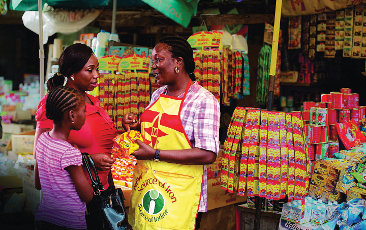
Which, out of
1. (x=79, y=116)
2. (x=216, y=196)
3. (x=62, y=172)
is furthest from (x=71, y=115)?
(x=216, y=196)

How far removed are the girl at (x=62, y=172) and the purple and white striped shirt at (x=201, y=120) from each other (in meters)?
0.59

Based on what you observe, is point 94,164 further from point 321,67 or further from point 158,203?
point 321,67

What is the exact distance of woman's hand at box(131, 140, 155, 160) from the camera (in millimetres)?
2104

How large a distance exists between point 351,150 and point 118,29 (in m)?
4.83

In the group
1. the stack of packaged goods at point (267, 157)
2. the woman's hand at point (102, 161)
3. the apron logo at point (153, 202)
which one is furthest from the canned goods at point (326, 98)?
→ the woman's hand at point (102, 161)

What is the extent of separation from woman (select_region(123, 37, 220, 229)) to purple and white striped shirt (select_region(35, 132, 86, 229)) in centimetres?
40

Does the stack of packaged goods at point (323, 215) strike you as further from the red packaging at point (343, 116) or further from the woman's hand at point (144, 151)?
the woman's hand at point (144, 151)

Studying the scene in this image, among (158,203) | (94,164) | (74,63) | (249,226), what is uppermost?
(74,63)

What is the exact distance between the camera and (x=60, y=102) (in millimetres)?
1925

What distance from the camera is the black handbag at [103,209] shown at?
6.43 feet

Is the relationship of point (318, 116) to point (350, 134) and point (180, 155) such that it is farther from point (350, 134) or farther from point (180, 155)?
point (180, 155)

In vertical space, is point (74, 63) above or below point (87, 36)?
below

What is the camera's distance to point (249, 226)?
3.33 metres

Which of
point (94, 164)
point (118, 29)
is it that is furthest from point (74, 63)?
point (118, 29)
